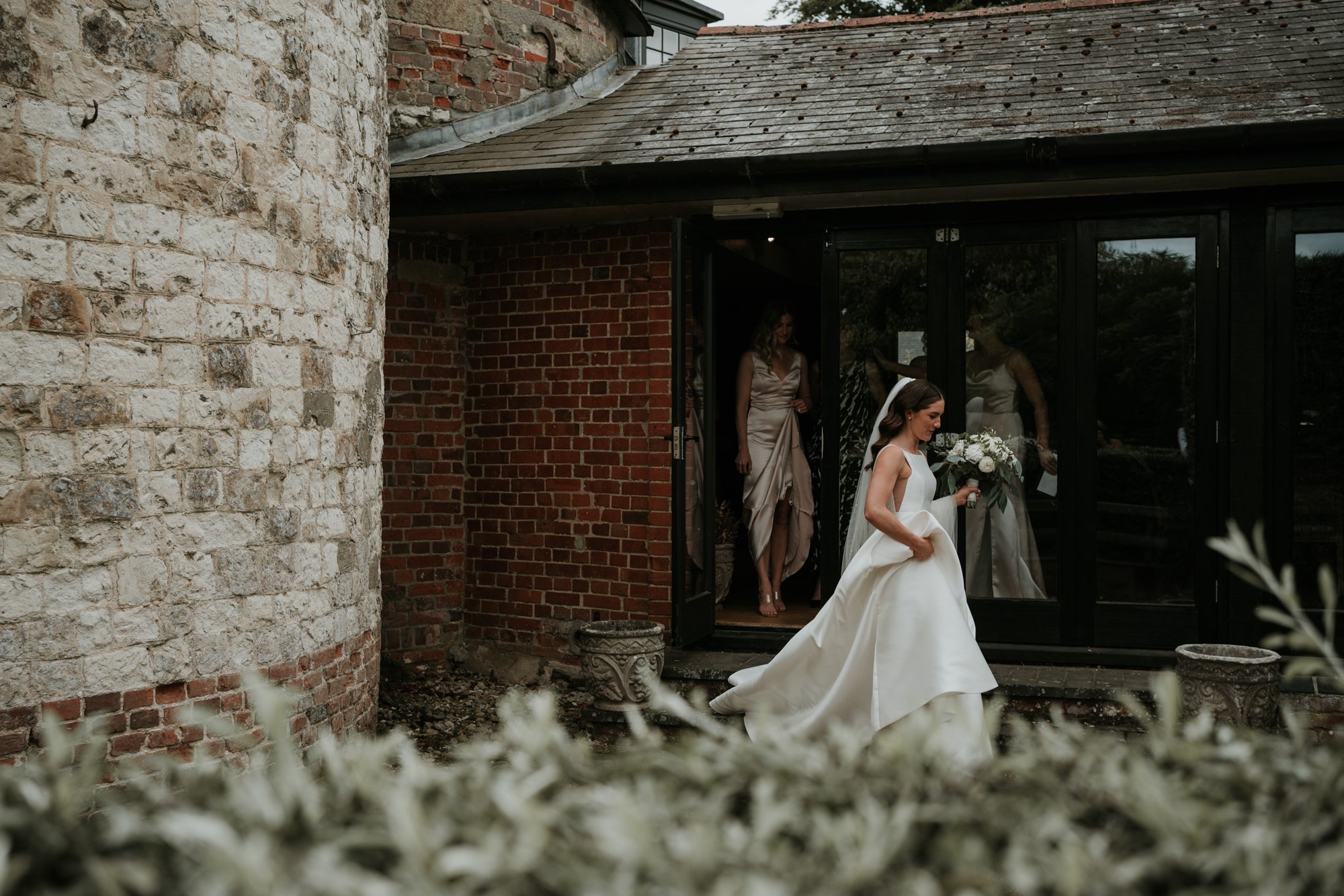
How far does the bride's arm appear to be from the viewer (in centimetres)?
540

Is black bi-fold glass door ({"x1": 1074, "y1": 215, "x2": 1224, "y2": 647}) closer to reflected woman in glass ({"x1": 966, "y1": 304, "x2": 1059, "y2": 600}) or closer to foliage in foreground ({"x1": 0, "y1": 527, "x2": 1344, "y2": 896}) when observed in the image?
reflected woman in glass ({"x1": 966, "y1": 304, "x2": 1059, "y2": 600})

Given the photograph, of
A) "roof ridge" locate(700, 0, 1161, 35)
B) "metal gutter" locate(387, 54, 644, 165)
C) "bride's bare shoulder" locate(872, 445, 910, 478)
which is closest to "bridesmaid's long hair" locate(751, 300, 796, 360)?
"metal gutter" locate(387, 54, 644, 165)

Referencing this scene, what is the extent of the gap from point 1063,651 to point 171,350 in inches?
197

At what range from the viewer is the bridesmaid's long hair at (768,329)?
8.40 meters

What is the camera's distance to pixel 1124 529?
661cm

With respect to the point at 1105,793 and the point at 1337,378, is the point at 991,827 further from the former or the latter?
the point at 1337,378

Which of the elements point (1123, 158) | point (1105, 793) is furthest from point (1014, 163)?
point (1105, 793)

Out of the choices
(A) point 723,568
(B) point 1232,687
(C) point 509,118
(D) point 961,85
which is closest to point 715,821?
(B) point 1232,687

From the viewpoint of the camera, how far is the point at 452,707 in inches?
282

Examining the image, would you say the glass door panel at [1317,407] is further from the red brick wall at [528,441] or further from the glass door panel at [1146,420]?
the red brick wall at [528,441]

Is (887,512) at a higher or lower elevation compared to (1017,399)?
lower

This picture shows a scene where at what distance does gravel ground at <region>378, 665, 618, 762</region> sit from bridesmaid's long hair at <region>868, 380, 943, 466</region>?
2198 mm

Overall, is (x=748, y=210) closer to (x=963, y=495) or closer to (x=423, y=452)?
(x=963, y=495)

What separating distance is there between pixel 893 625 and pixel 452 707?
3084 mm
